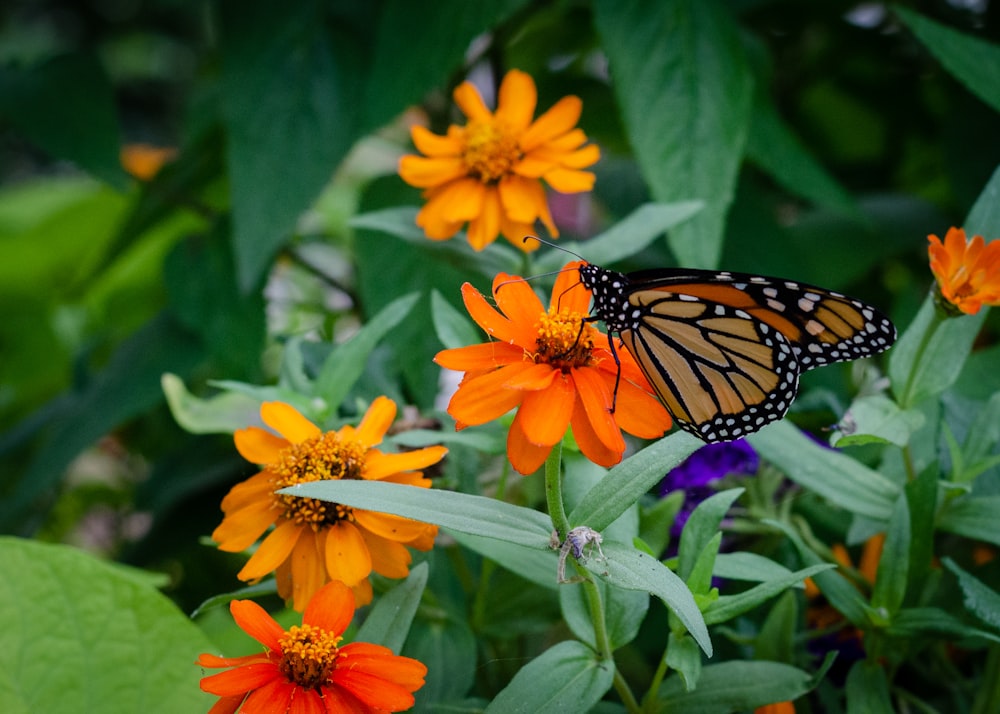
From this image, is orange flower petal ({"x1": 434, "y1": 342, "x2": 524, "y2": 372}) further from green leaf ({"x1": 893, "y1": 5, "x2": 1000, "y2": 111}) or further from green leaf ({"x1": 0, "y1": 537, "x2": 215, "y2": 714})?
green leaf ({"x1": 893, "y1": 5, "x2": 1000, "y2": 111})

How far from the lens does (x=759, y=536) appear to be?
613mm

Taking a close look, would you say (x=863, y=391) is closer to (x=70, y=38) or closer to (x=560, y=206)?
(x=560, y=206)

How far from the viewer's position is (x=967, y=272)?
454mm

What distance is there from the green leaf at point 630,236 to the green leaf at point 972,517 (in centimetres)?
23

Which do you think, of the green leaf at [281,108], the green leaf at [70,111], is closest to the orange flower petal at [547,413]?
the green leaf at [281,108]

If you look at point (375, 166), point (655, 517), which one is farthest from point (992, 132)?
point (375, 166)

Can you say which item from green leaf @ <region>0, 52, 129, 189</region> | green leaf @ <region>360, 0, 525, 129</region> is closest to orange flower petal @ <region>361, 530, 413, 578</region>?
green leaf @ <region>360, 0, 525, 129</region>

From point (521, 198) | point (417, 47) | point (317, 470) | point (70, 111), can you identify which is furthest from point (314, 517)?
point (70, 111)

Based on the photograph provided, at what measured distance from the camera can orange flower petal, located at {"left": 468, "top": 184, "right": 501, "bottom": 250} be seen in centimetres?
54

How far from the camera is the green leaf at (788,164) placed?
0.77m

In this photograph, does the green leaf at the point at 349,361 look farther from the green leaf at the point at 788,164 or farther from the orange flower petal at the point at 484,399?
the green leaf at the point at 788,164

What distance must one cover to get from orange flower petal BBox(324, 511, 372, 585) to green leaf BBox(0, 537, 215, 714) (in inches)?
5.2

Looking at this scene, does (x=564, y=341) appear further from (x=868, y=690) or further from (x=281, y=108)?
(x=281, y=108)

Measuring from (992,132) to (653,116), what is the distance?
15.8 inches
